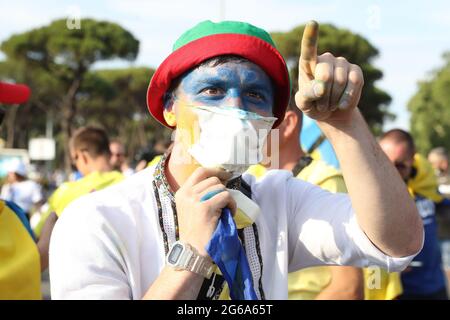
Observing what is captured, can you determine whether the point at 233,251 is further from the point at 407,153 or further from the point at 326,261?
the point at 407,153

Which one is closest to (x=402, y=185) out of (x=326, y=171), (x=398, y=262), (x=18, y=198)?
(x=398, y=262)

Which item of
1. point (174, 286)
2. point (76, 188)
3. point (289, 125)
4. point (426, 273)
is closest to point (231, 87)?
point (174, 286)

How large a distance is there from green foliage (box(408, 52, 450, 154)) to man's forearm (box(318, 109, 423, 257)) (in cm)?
4414

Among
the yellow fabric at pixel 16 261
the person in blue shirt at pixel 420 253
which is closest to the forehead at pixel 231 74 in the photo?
the yellow fabric at pixel 16 261

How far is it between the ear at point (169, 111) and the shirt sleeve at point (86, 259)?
0.36 metres

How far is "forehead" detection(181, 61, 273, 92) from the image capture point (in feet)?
5.57

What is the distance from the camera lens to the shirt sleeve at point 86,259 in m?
1.53

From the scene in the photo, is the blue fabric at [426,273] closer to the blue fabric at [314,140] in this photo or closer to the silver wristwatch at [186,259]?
the blue fabric at [314,140]

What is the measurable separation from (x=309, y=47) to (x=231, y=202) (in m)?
0.40

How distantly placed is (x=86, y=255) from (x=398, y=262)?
79cm

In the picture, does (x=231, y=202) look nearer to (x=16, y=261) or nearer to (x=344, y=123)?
(x=344, y=123)

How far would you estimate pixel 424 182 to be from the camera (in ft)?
16.4

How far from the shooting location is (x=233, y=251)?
1.54 m

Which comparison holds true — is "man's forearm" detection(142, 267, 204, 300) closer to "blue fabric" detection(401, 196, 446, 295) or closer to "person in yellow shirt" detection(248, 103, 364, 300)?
"person in yellow shirt" detection(248, 103, 364, 300)
